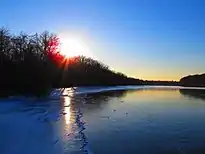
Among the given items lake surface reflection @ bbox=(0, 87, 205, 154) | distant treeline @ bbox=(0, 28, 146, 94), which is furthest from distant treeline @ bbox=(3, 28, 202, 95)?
lake surface reflection @ bbox=(0, 87, 205, 154)

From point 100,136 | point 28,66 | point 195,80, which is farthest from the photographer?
point 195,80

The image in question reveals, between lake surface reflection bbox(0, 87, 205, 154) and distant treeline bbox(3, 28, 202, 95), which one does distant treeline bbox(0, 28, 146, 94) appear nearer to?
distant treeline bbox(3, 28, 202, 95)

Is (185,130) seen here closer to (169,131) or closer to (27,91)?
(169,131)

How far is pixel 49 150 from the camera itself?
451 inches

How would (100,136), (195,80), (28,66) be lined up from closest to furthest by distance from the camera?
(100,136) → (28,66) → (195,80)

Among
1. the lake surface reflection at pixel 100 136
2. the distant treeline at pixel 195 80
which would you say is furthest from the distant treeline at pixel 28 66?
the distant treeline at pixel 195 80

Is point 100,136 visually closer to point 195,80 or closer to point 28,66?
point 28,66

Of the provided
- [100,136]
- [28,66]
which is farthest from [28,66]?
[100,136]

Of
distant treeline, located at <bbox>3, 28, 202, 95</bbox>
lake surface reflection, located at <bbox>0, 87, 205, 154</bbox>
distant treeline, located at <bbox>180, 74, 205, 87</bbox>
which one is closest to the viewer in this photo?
lake surface reflection, located at <bbox>0, 87, 205, 154</bbox>

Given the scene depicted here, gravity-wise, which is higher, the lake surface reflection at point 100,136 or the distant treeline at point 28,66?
the distant treeline at point 28,66

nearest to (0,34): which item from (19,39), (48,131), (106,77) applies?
(19,39)

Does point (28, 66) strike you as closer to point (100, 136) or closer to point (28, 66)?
point (28, 66)

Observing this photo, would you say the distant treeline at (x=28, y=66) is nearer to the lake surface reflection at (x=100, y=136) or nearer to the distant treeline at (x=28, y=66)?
the distant treeline at (x=28, y=66)

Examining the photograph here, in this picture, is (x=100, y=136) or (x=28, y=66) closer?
(x=100, y=136)
